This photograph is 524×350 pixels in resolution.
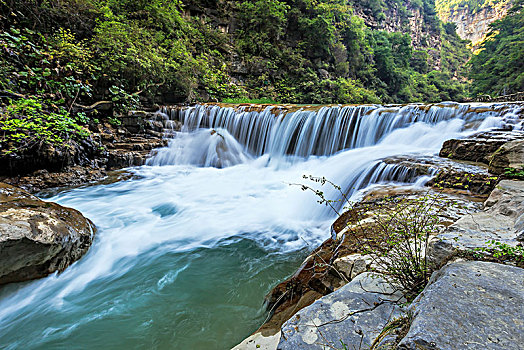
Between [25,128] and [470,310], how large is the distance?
26.0ft

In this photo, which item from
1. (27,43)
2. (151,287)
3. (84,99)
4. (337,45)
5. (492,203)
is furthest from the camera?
(337,45)

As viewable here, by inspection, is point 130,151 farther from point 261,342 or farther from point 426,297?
point 426,297

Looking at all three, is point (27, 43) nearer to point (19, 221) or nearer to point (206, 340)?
point (19, 221)

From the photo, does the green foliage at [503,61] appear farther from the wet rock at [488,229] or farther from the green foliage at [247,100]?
the wet rock at [488,229]

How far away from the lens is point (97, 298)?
2.93m

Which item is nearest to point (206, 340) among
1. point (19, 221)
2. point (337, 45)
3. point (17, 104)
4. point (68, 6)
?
point (19, 221)

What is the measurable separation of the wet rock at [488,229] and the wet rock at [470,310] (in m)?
0.24

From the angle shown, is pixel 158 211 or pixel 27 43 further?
pixel 27 43

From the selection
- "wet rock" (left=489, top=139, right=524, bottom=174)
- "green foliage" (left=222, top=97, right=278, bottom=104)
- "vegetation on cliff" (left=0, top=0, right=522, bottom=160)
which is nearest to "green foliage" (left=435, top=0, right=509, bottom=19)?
"vegetation on cliff" (left=0, top=0, right=522, bottom=160)

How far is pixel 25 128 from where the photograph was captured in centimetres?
548

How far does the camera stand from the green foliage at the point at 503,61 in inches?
845

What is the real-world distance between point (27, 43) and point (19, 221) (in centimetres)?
734

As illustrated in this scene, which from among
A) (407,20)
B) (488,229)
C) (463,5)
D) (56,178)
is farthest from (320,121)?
(463,5)

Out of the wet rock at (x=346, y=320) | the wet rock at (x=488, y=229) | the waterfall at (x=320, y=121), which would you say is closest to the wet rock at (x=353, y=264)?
the wet rock at (x=346, y=320)
